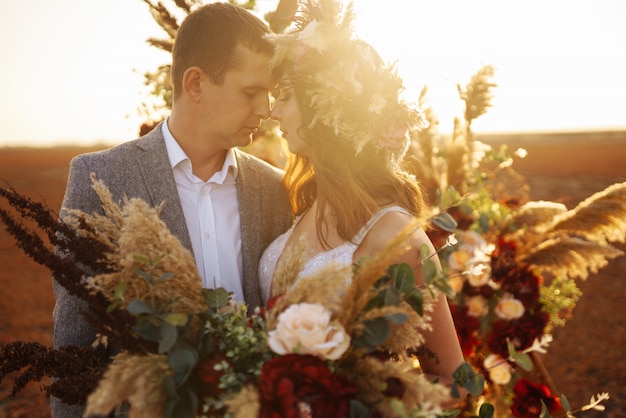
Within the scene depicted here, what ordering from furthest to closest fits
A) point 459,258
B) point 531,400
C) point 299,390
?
point 459,258 → point 531,400 → point 299,390

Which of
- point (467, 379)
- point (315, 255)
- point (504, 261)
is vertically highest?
point (315, 255)

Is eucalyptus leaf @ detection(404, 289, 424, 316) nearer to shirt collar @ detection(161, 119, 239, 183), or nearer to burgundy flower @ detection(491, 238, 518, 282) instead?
shirt collar @ detection(161, 119, 239, 183)

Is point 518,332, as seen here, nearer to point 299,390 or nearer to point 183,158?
point 183,158

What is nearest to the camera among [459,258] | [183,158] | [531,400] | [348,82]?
[348,82]

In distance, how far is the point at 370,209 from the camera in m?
2.23

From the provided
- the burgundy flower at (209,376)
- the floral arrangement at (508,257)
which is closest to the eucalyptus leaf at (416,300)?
the burgundy flower at (209,376)

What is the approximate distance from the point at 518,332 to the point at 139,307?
239 centimetres

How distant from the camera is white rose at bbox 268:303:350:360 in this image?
1.22 m

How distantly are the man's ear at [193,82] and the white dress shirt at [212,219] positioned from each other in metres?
0.20

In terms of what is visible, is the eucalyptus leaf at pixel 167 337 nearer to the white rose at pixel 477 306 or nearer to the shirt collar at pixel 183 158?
the shirt collar at pixel 183 158

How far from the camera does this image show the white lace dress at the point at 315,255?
2.21m

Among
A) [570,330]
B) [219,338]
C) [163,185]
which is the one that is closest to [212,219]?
[163,185]

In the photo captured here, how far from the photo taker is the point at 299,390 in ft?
3.90

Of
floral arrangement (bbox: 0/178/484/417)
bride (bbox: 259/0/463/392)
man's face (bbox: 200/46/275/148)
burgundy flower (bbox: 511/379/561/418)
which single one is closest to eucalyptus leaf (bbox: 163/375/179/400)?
floral arrangement (bbox: 0/178/484/417)
